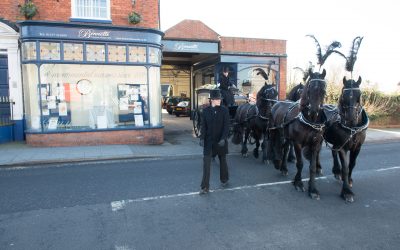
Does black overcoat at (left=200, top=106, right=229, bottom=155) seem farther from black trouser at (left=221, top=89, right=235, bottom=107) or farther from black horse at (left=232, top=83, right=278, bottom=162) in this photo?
black trouser at (left=221, top=89, right=235, bottom=107)

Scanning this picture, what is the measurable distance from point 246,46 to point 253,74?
1.65 metres

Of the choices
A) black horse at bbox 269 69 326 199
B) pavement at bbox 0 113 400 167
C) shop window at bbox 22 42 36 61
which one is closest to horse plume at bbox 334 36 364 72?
black horse at bbox 269 69 326 199

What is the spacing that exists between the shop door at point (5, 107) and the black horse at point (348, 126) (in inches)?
430

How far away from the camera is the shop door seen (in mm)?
11453

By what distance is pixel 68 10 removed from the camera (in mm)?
11477

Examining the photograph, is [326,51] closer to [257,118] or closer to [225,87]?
[257,118]

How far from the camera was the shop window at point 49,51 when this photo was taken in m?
10.7

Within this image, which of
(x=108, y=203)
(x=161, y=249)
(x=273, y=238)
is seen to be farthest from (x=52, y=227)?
(x=273, y=238)

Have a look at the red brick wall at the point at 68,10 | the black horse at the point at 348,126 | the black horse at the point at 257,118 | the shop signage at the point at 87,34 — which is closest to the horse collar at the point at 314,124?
the black horse at the point at 348,126

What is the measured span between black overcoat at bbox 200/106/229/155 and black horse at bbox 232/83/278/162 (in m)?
2.47

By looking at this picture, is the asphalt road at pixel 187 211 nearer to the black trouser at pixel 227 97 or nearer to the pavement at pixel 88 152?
the pavement at pixel 88 152

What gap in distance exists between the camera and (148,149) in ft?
35.3

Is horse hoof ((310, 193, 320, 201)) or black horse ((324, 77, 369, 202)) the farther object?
horse hoof ((310, 193, 320, 201))

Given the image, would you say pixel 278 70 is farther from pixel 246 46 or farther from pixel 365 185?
pixel 365 185
